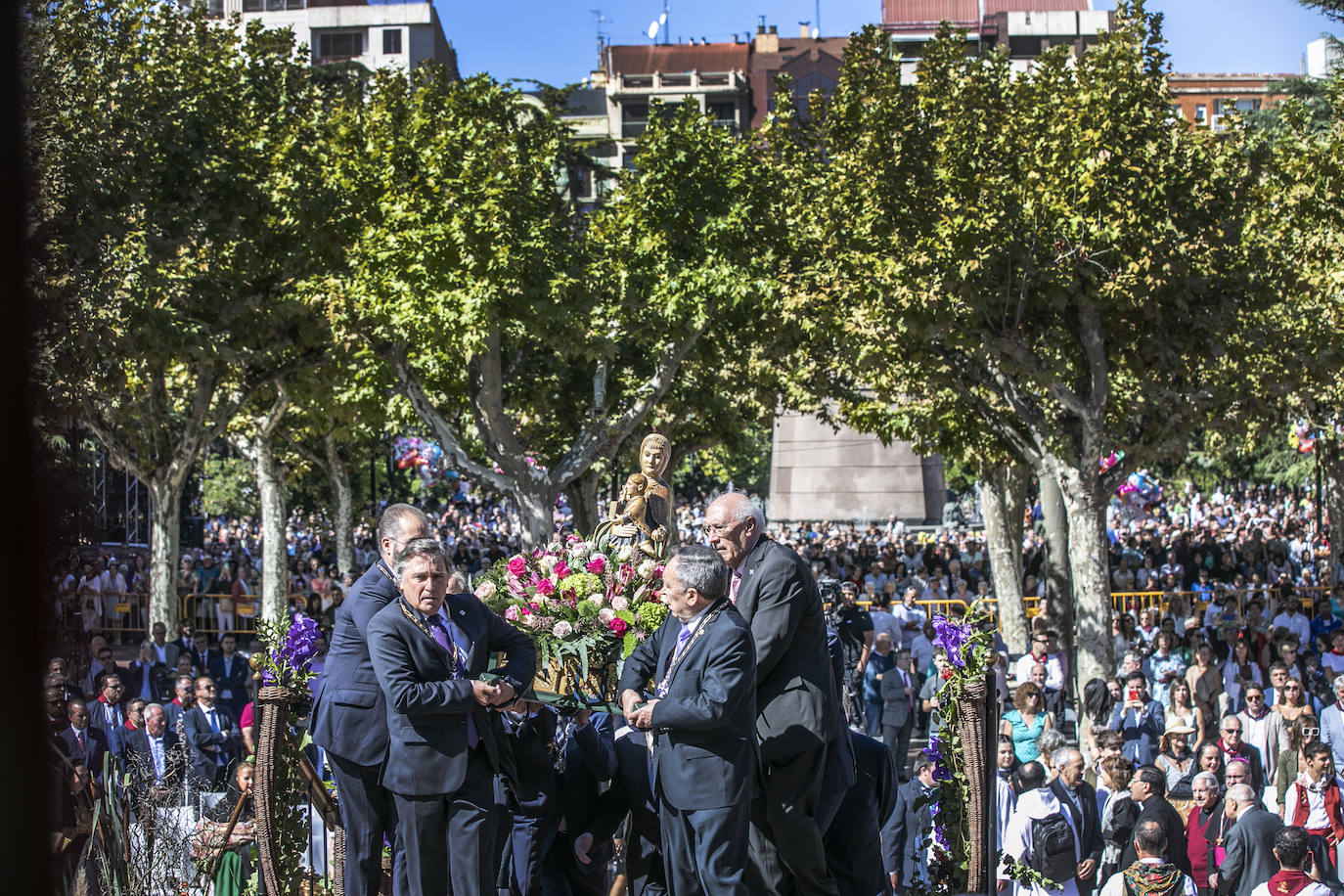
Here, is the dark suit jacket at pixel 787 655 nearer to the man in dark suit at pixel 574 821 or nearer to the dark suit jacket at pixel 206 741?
the man in dark suit at pixel 574 821

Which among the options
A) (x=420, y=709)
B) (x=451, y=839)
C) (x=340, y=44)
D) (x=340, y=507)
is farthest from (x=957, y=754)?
(x=340, y=44)

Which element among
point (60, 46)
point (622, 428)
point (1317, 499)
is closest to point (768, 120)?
point (622, 428)

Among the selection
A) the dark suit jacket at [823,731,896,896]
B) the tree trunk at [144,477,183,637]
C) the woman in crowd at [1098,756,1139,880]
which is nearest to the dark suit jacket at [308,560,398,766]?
the dark suit jacket at [823,731,896,896]

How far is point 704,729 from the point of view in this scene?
223 inches

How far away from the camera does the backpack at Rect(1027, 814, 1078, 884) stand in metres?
8.24

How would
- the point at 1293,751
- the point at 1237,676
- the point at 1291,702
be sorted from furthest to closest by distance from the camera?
the point at 1237,676 < the point at 1291,702 < the point at 1293,751

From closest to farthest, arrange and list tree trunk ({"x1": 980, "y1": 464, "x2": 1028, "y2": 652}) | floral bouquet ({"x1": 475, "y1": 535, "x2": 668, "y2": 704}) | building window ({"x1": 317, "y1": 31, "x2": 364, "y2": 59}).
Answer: floral bouquet ({"x1": 475, "y1": 535, "x2": 668, "y2": 704})
tree trunk ({"x1": 980, "y1": 464, "x2": 1028, "y2": 652})
building window ({"x1": 317, "y1": 31, "x2": 364, "y2": 59})

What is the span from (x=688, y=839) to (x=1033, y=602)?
20519 millimetres

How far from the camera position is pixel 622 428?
20.6 metres

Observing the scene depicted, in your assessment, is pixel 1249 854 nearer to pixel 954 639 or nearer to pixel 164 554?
pixel 954 639

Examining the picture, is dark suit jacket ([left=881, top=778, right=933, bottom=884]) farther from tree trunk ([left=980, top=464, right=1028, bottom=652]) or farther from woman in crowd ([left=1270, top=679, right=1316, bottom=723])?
tree trunk ([left=980, top=464, right=1028, bottom=652])

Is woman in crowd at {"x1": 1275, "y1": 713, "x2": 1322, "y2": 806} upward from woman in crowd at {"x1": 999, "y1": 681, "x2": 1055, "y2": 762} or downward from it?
downward

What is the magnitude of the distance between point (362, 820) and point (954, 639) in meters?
3.08

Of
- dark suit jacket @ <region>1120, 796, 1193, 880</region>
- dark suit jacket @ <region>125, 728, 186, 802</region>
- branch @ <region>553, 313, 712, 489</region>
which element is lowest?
dark suit jacket @ <region>1120, 796, 1193, 880</region>
